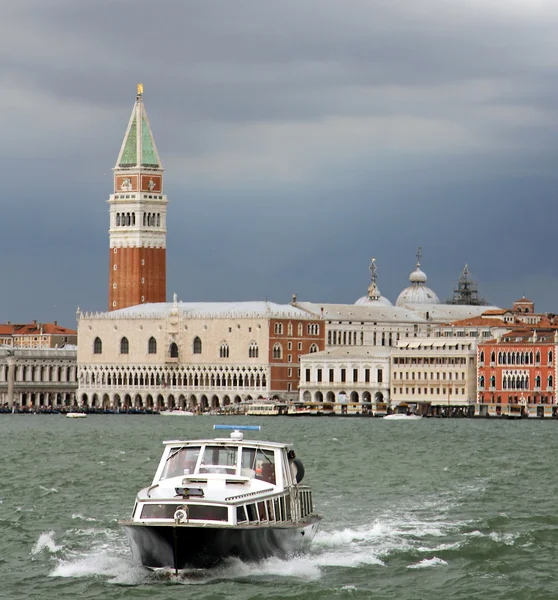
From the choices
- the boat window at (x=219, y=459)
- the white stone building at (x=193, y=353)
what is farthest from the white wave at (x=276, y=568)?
the white stone building at (x=193, y=353)

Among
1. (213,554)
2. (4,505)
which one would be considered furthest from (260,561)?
(4,505)

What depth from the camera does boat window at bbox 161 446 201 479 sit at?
29.5 meters

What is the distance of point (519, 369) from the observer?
127000 mm

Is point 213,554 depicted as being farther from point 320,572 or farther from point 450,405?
point 450,405

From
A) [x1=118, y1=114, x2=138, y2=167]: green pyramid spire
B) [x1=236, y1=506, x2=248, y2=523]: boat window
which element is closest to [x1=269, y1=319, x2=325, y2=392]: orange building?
[x1=118, y1=114, x2=138, y2=167]: green pyramid spire

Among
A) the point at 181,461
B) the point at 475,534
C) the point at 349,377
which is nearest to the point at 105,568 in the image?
the point at 181,461

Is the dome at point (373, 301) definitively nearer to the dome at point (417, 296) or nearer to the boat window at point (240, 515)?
the dome at point (417, 296)

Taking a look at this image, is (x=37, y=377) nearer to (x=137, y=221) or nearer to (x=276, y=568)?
(x=137, y=221)

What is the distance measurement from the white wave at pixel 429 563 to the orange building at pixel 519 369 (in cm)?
9175

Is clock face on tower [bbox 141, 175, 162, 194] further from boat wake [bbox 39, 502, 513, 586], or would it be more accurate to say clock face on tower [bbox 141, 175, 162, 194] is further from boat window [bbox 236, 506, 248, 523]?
boat window [bbox 236, 506, 248, 523]

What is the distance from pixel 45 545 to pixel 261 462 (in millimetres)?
5292

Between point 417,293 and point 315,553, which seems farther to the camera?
point 417,293

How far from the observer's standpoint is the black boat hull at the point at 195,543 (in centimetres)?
2772

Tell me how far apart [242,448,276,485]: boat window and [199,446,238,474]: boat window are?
0.69 ft
